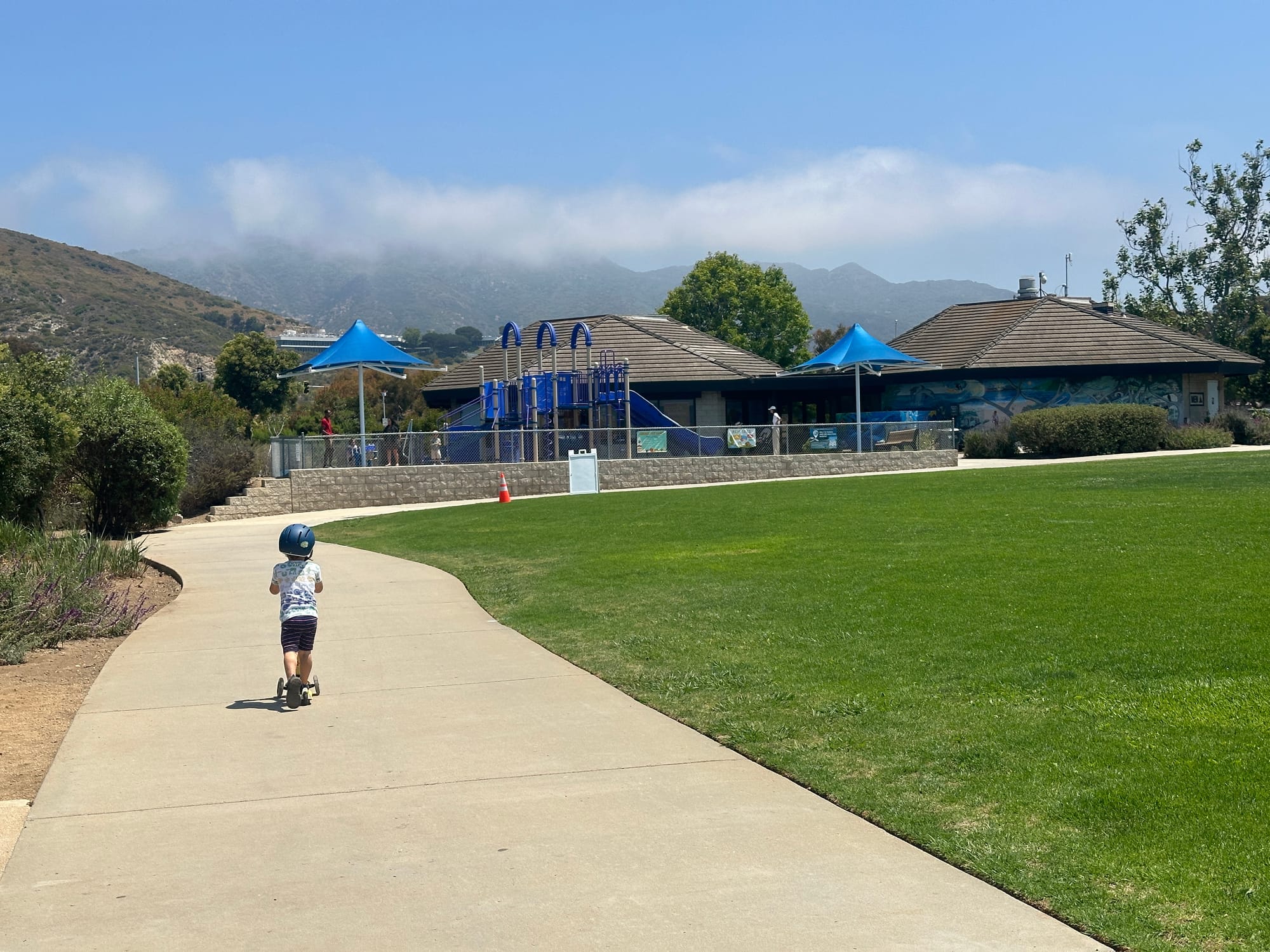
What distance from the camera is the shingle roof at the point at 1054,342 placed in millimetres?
47531

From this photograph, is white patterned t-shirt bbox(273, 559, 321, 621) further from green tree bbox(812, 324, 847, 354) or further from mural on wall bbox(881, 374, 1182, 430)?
green tree bbox(812, 324, 847, 354)

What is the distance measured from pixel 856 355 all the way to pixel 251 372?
1897 inches

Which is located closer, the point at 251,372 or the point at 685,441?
the point at 685,441

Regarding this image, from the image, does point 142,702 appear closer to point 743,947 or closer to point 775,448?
point 743,947

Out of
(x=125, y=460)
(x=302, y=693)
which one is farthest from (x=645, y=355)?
(x=302, y=693)

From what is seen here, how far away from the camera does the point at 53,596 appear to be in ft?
43.0

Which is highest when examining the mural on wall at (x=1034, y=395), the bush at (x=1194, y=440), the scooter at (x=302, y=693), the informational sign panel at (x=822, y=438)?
the mural on wall at (x=1034, y=395)

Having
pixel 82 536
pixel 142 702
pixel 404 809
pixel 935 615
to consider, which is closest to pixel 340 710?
pixel 142 702

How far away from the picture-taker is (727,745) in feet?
25.6

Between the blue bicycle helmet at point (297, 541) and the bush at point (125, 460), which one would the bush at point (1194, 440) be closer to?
the bush at point (125, 460)

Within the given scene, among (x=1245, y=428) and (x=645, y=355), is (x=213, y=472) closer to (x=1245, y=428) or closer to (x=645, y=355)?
(x=645, y=355)

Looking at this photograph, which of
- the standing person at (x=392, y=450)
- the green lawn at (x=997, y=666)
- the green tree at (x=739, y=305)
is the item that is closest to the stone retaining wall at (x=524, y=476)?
the standing person at (x=392, y=450)

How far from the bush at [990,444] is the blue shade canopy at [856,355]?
3324 mm

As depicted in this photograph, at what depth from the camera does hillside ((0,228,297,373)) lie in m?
92.2
